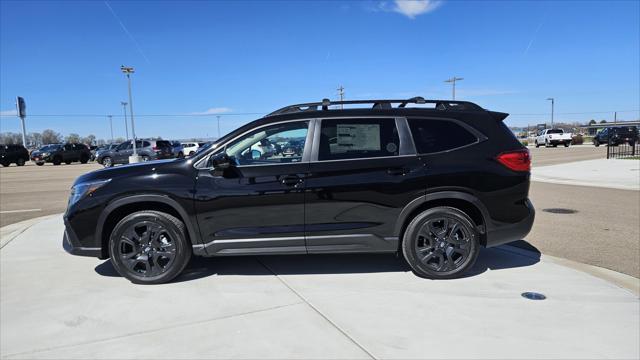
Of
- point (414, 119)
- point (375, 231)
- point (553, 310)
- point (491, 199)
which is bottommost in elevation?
point (553, 310)

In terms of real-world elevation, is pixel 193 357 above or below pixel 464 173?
below

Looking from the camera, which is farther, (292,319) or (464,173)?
(464,173)

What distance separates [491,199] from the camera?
4.54 metres

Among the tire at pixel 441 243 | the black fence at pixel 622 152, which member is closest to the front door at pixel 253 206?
the tire at pixel 441 243

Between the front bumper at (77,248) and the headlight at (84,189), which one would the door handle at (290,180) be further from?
the front bumper at (77,248)

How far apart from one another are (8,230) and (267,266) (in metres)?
5.50

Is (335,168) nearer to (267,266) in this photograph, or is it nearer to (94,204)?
(267,266)

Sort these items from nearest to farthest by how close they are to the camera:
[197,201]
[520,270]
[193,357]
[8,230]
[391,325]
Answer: [193,357], [391,325], [197,201], [520,270], [8,230]

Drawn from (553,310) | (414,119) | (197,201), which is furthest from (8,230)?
(553,310)

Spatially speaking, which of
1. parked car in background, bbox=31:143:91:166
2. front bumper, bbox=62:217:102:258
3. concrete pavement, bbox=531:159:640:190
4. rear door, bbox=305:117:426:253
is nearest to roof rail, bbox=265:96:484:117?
rear door, bbox=305:117:426:253

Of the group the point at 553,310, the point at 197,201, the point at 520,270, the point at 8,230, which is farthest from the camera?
the point at 8,230

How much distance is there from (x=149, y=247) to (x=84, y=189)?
916 millimetres

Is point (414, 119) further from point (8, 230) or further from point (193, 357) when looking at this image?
point (8, 230)

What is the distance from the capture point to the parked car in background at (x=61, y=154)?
3347 cm
